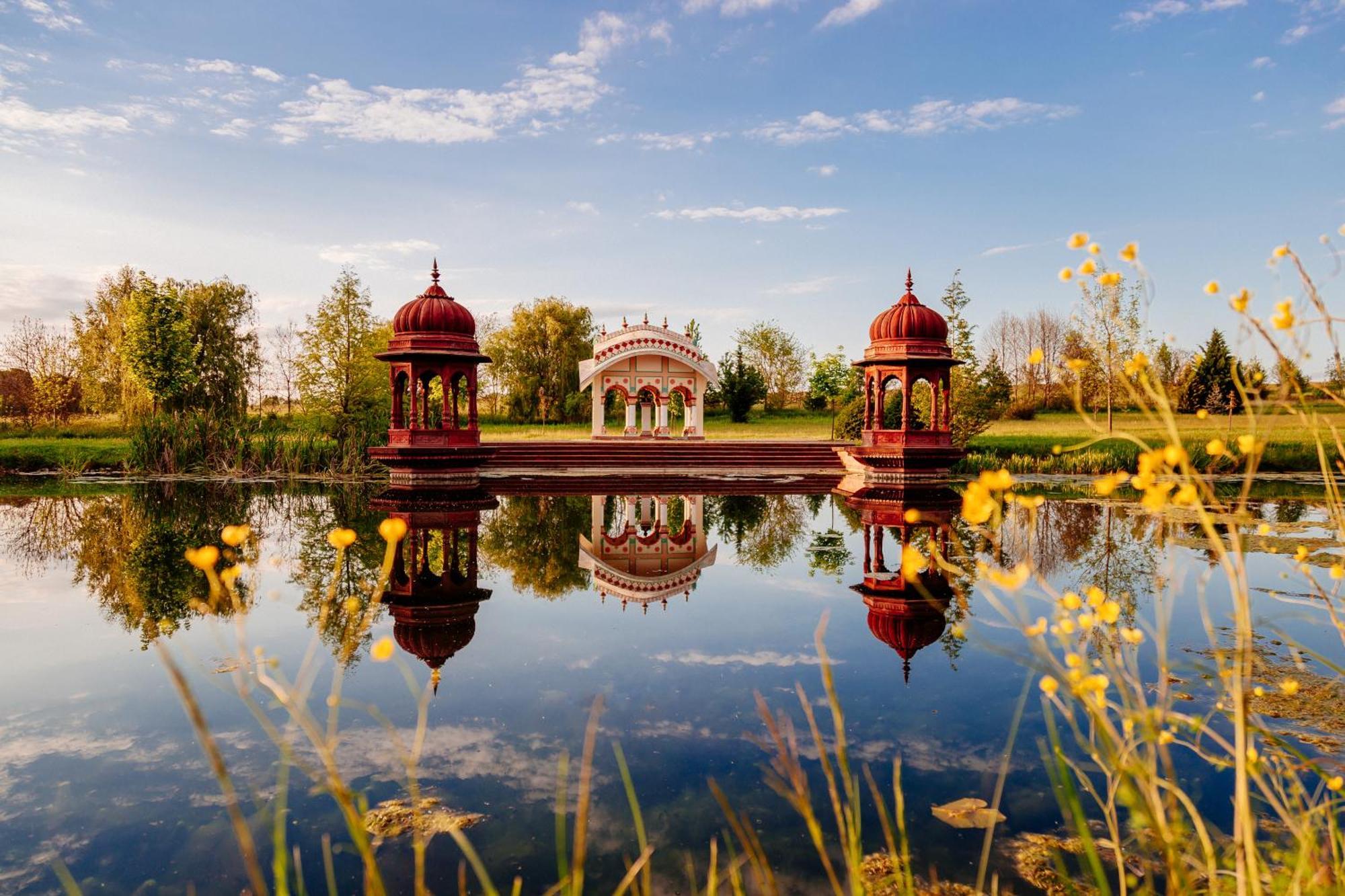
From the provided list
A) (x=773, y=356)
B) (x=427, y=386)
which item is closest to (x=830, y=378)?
(x=773, y=356)

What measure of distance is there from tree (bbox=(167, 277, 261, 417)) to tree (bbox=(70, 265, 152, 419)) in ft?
7.06

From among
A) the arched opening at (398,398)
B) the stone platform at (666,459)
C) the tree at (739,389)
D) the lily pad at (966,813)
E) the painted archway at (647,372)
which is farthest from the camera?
the tree at (739,389)

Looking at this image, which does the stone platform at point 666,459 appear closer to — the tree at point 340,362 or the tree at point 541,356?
the tree at point 340,362

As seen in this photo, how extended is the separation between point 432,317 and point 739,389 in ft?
86.2

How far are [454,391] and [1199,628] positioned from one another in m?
16.2

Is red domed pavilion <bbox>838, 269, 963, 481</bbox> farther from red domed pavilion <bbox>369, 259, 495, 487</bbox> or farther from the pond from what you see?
red domed pavilion <bbox>369, 259, 495, 487</bbox>

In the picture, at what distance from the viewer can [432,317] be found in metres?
19.2

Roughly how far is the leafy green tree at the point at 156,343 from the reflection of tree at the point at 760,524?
23690mm

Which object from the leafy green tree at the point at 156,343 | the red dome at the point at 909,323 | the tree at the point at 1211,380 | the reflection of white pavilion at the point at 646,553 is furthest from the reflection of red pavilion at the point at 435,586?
the tree at the point at 1211,380

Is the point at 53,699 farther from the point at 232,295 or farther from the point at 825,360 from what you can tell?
the point at 825,360

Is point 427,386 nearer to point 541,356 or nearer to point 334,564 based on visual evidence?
point 334,564

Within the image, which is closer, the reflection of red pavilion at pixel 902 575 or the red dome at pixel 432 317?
the reflection of red pavilion at pixel 902 575

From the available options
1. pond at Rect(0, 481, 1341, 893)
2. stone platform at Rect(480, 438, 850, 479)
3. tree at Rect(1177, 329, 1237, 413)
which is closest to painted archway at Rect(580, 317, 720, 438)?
stone platform at Rect(480, 438, 850, 479)

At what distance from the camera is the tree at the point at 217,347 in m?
33.8
